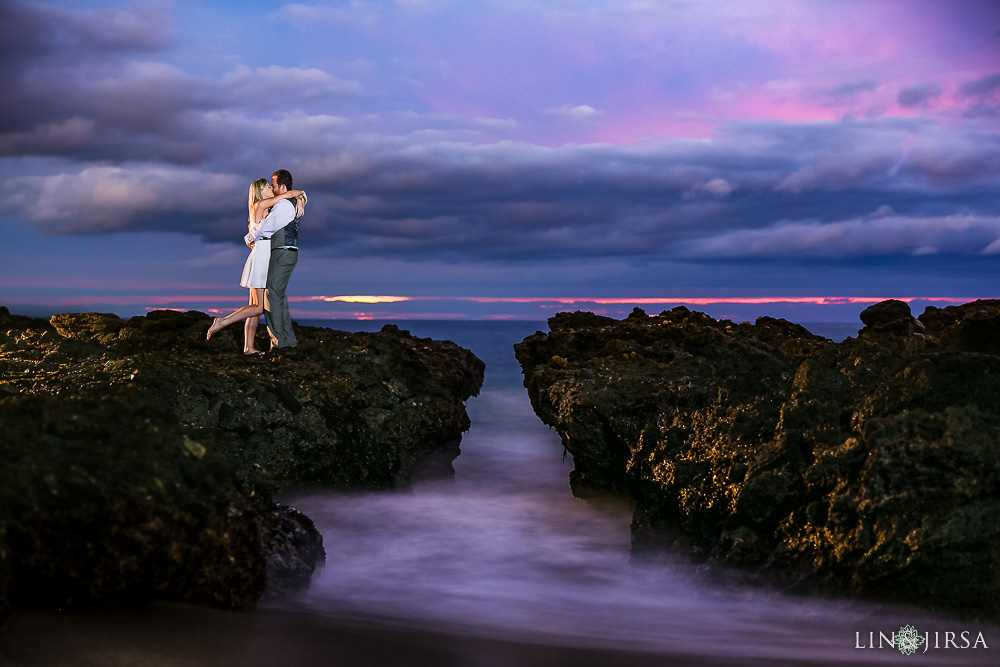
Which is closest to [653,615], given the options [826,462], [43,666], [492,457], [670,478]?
[670,478]

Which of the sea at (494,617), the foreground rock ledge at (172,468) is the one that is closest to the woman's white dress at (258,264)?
the foreground rock ledge at (172,468)

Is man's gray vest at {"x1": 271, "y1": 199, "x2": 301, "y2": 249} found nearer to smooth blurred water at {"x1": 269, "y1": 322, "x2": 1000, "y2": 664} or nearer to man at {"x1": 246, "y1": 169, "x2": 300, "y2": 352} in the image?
man at {"x1": 246, "y1": 169, "x2": 300, "y2": 352}

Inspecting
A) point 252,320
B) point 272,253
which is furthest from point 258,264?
point 252,320

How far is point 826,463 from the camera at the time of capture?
185 inches

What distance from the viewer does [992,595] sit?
170 inches

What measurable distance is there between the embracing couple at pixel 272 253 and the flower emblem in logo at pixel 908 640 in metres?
6.74

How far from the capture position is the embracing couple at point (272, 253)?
8.88 m

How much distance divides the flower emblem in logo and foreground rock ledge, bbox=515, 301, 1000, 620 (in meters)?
0.17

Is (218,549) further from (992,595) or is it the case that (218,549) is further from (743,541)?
(992,595)

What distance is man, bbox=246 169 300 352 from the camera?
29.2 feet

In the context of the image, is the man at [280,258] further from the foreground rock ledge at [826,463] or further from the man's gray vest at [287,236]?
the foreground rock ledge at [826,463]

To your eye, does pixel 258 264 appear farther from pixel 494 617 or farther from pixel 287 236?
pixel 494 617

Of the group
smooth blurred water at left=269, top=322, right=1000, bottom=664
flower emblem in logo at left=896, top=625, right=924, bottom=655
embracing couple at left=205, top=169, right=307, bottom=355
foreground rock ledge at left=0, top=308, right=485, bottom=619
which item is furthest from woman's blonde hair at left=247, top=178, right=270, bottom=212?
flower emblem in logo at left=896, top=625, right=924, bottom=655

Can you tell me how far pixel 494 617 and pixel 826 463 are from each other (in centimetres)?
230
